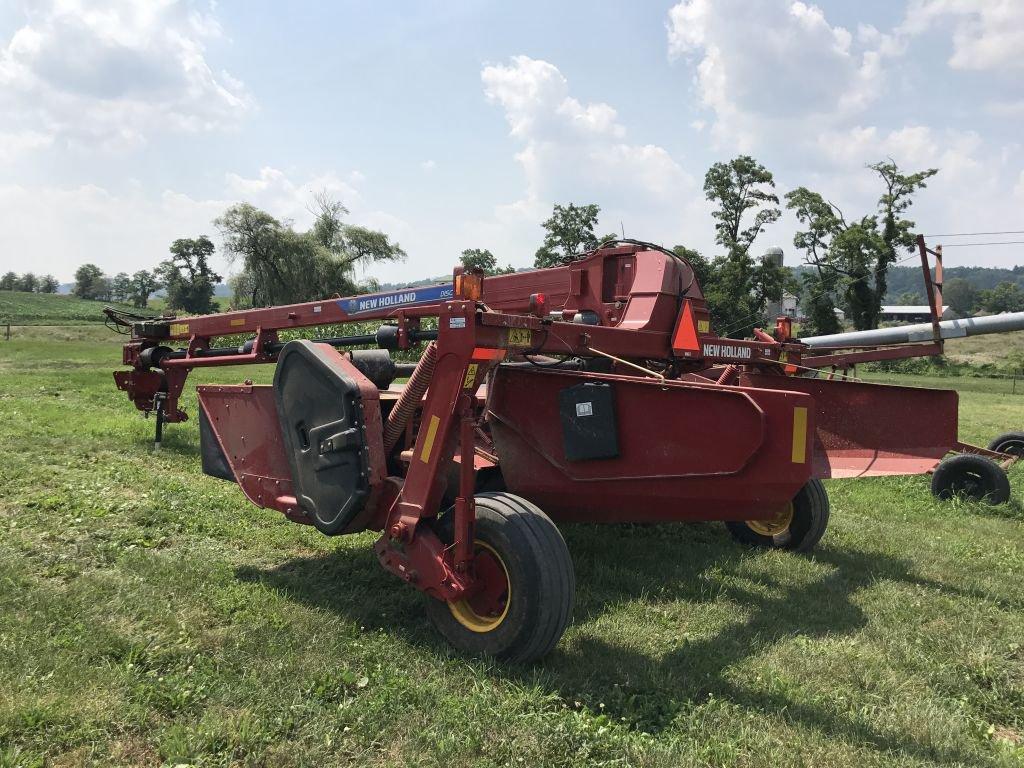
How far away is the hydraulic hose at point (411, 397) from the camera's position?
12.8 feet

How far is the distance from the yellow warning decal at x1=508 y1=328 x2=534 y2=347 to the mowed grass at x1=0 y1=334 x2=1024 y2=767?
1.57 metres

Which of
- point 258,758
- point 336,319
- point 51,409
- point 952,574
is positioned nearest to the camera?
point 258,758

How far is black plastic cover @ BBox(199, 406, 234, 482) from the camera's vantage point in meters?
5.39

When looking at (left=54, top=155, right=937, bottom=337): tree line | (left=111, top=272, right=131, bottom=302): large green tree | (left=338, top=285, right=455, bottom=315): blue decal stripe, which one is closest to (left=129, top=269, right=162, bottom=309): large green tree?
(left=111, top=272, right=131, bottom=302): large green tree

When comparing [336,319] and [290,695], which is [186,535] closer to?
[336,319]

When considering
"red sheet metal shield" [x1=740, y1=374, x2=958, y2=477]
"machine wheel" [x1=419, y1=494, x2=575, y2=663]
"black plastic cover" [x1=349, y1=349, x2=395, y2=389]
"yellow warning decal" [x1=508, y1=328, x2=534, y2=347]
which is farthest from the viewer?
"red sheet metal shield" [x1=740, y1=374, x2=958, y2=477]

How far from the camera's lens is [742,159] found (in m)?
51.2

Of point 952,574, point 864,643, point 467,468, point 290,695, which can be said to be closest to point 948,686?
point 864,643

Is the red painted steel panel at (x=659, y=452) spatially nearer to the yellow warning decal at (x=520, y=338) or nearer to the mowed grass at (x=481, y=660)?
the yellow warning decal at (x=520, y=338)

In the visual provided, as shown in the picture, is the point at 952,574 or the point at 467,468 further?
the point at 952,574

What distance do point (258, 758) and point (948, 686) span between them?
3177mm

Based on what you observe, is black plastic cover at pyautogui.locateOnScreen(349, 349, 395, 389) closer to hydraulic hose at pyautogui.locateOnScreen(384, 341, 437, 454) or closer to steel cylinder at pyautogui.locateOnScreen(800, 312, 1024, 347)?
hydraulic hose at pyautogui.locateOnScreen(384, 341, 437, 454)

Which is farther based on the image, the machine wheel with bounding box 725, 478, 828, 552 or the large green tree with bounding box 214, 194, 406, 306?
the large green tree with bounding box 214, 194, 406, 306

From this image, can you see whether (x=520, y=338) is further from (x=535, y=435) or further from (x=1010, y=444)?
(x=1010, y=444)
